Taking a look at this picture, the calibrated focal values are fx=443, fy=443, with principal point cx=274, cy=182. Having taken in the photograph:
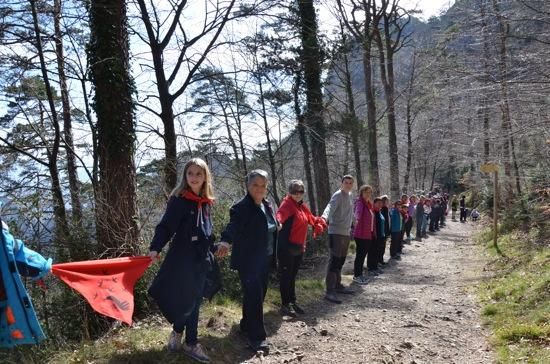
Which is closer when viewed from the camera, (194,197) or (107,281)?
(107,281)

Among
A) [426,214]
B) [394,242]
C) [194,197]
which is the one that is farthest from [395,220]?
[194,197]

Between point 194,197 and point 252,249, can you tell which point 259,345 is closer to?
point 252,249

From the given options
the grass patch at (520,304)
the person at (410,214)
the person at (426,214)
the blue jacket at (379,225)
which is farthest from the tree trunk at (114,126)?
the person at (426,214)

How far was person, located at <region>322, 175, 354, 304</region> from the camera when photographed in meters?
7.50

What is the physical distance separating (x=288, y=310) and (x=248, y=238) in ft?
6.34

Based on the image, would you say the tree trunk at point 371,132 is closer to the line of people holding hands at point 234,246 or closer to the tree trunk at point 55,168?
the tree trunk at point 55,168

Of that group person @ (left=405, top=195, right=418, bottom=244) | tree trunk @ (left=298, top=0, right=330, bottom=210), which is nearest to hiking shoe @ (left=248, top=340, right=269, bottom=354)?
tree trunk @ (left=298, top=0, right=330, bottom=210)

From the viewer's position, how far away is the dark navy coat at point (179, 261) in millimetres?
4238

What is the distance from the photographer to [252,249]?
5113mm

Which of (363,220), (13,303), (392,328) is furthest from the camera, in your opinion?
(363,220)

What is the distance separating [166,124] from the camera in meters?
8.98

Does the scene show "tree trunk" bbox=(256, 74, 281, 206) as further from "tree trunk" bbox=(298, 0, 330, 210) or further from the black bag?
the black bag

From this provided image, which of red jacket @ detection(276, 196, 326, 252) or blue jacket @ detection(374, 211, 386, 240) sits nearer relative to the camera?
red jacket @ detection(276, 196, 326, 252)

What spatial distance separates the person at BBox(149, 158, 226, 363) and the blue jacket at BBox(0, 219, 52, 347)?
1220 millimetres
